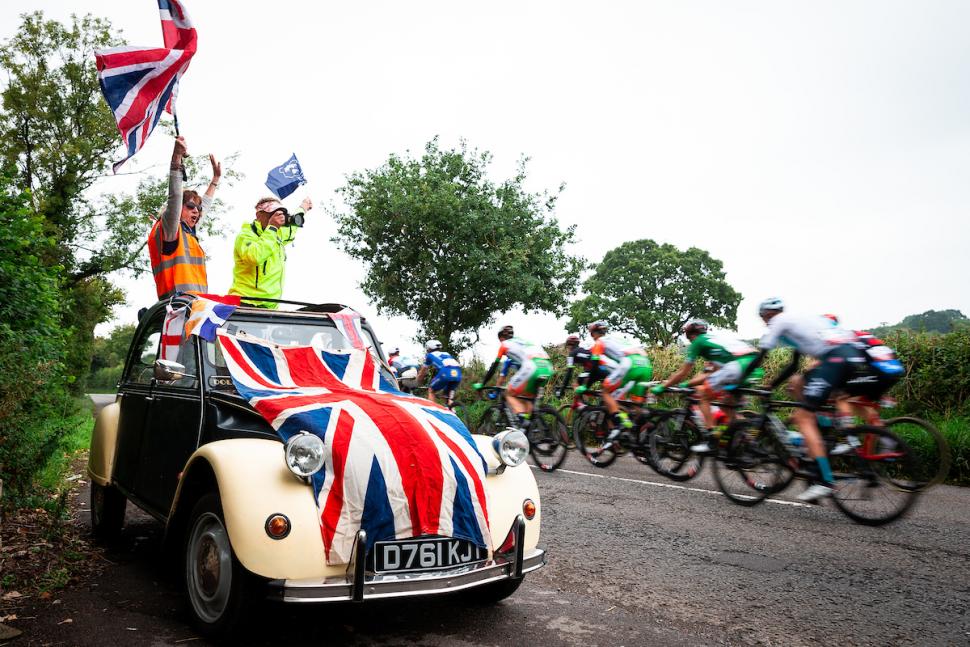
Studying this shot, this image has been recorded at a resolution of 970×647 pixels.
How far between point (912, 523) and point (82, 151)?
3008 cm

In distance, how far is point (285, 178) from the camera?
24.5 ft

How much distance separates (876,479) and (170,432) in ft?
20.6

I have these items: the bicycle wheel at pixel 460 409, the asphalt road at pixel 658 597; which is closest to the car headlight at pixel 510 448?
the asphalt road at pixel 658 597

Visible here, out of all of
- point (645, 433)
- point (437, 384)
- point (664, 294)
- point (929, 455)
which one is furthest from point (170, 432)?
point (664, 294)

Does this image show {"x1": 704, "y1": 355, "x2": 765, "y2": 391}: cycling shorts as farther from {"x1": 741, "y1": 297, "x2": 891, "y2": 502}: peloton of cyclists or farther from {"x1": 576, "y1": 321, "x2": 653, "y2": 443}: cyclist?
{"x1": 576, "y1": 321, "x2": 653, "y2": 443}: cyclist

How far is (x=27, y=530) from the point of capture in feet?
18.4

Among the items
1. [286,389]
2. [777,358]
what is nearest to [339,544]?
[286,389]

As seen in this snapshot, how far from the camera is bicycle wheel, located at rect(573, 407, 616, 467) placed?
36.2ft

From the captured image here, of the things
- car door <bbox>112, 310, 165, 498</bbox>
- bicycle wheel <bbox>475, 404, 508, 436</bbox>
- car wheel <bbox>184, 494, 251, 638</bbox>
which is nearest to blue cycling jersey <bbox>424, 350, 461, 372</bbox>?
bicycle wheel <bbox>475, 404, 508, 436</bbox>

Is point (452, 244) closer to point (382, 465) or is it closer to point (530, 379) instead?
point (530, 379)

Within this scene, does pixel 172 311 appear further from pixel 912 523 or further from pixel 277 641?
pixel 912 523

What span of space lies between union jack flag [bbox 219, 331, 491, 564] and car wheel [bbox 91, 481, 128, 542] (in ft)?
6.46

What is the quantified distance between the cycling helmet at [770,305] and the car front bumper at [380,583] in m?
5.17

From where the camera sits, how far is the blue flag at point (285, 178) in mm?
7395
